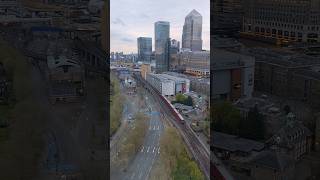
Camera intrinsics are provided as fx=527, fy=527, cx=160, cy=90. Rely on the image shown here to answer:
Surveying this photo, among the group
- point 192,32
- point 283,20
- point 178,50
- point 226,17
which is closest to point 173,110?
point 178,50

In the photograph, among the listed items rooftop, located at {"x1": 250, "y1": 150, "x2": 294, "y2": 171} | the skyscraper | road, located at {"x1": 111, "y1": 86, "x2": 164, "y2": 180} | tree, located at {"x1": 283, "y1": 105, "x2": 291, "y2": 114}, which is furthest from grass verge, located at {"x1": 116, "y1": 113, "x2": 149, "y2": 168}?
tree, located at {"x1": 283, "y1": 105, "x2": 291, "y2": 114}

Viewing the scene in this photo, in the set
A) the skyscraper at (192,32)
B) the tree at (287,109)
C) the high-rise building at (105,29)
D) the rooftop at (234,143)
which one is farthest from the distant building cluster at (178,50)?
the tree at (287,109)

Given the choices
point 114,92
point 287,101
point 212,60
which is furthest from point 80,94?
point 287,101

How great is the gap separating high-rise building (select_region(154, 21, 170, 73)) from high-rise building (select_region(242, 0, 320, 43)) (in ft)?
1.95

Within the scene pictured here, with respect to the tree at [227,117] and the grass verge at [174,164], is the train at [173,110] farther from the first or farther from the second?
the tree at [227,117]

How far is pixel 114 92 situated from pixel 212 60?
78 cm

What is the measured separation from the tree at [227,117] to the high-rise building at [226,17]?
0.55 metres

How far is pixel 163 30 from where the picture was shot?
12.9ft

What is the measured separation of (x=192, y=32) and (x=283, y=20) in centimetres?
69

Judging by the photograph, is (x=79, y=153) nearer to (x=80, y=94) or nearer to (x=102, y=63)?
(x=80, y=94)

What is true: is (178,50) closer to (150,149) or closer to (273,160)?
(150,149)

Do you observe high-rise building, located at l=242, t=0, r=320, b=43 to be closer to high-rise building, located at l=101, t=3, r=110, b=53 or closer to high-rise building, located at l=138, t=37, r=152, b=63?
high-rise building, located at l=138, t=37, r=152, b=63

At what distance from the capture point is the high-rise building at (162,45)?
154 inches

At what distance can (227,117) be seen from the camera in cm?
400
